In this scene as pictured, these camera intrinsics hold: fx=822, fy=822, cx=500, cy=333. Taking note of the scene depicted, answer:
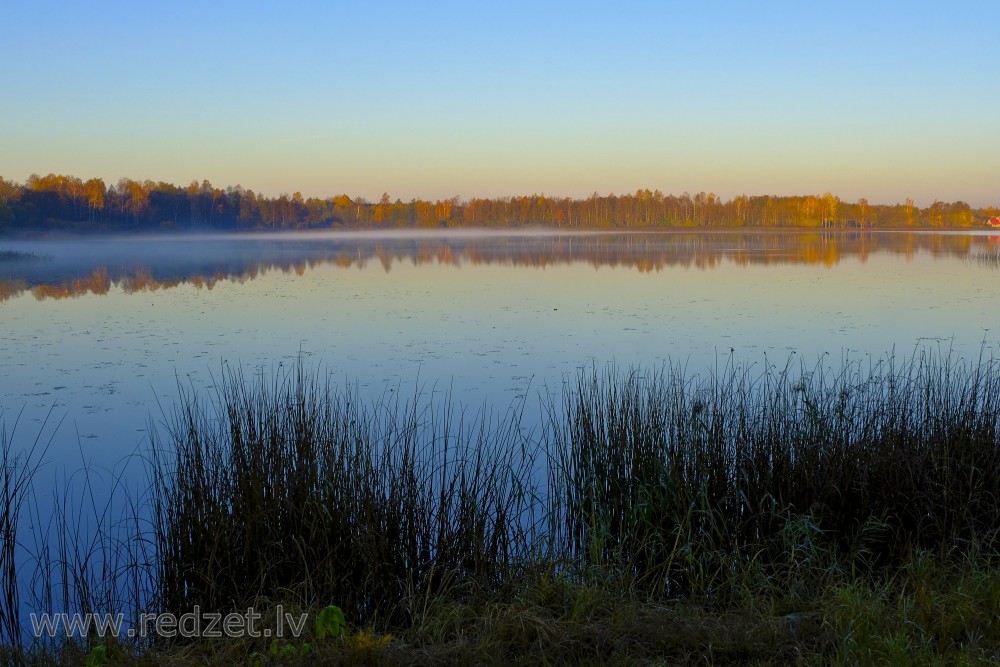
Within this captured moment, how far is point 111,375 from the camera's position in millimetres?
8930

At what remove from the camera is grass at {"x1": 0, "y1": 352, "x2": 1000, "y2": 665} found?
118 inches

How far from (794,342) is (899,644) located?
26.7 feet

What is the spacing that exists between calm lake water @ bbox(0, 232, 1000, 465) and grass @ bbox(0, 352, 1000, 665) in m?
1.55

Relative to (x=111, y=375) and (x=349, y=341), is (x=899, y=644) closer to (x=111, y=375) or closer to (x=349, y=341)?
(x=111, y=375)

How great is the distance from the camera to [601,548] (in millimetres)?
4023

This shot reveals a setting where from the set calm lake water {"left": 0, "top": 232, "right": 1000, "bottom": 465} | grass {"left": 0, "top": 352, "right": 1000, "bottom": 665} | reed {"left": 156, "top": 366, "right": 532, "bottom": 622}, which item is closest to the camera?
grass {"left": 0, "top": 352, "right": 1000, "bottom": 665}

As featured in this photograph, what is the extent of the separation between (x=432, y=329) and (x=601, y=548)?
859cm

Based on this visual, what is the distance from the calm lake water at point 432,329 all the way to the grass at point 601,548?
1.55 meters

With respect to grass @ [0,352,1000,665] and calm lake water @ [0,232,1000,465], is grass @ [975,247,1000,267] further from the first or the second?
grass @ [0,352,1000,665]

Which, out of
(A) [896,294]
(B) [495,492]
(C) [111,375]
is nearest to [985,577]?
(B) [495,492]

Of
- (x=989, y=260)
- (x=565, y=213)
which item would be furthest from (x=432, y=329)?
(x=565, y=213)

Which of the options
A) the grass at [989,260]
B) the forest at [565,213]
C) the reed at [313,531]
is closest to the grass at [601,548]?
the reed at [313,531]

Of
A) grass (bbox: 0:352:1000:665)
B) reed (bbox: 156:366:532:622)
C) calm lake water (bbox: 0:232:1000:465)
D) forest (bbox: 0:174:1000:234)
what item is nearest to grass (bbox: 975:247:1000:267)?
calm lake water (bbox: 0:232:1000:465)

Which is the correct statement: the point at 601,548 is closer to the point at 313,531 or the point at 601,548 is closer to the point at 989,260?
the point at 313,531
